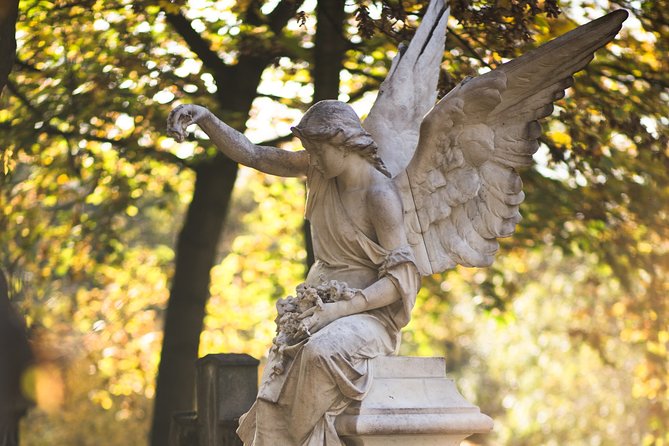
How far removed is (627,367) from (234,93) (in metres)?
12.9

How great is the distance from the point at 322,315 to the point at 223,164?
667cm

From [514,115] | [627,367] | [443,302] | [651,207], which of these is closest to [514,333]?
[627,367]

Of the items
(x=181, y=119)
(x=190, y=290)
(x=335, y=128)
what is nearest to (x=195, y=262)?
(x=190, y=290)

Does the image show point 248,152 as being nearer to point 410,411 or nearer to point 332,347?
point 332,347

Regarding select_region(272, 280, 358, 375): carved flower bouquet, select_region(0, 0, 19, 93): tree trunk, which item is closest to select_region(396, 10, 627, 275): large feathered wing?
select_region(272, 280, 358, 375): carved flower bouquet

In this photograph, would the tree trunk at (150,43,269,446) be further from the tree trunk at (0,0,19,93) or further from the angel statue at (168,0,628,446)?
the angel statue at (168,0,628,446)

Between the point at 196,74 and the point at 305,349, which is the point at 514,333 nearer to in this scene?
the point at 196,74

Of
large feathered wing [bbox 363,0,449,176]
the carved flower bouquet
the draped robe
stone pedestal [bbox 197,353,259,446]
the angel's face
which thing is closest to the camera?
the draped robe

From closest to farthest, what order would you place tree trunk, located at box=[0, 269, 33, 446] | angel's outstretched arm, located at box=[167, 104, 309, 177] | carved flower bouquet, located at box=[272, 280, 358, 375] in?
tree trunk, located at box=[0, 269, 33, 446] → carved flower bouquet, located at box=[272, 280, 358, 375] → angel's outstretched arm, located at box=[167, 104, 309, 177]

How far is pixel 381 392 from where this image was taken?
19.7 feet

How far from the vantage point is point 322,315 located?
6023 mm

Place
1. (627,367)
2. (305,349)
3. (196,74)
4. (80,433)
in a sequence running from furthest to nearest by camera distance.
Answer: (627,367)
(80,433)
(196,74)
(305,349)

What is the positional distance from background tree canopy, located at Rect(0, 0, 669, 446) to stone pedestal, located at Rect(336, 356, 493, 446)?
1.81 m

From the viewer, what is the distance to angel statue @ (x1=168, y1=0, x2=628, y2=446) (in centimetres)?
590
